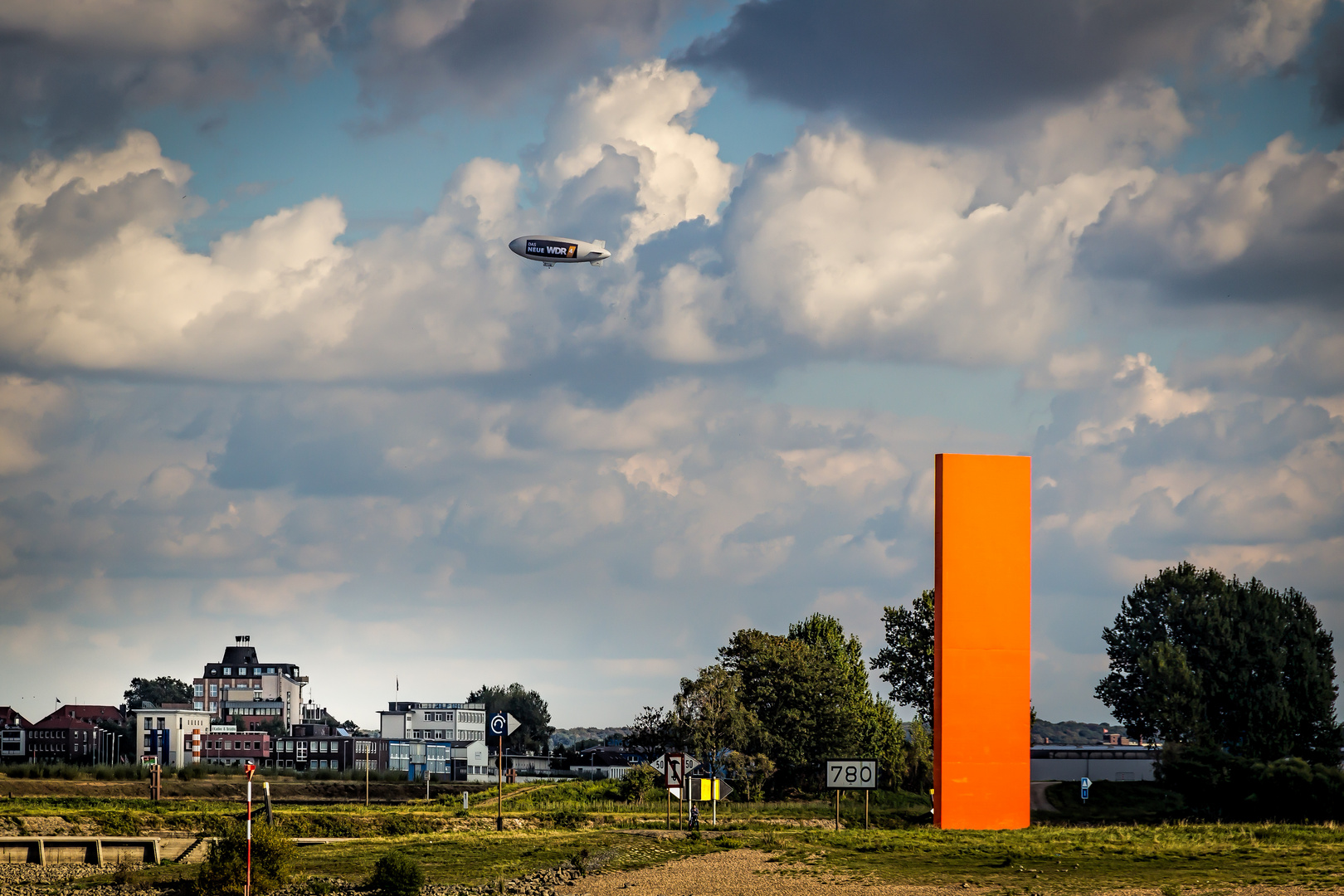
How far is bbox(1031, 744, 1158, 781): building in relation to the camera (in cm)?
9631

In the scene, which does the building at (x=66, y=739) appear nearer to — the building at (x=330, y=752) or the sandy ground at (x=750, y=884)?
the building at (x=330, y=752)

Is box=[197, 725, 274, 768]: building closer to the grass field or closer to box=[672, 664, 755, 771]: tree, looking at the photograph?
box=[672, 664, 755, 771]: tree

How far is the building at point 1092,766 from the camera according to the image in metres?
96.3

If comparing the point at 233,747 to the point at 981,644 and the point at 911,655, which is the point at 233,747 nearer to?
the point at 911,655

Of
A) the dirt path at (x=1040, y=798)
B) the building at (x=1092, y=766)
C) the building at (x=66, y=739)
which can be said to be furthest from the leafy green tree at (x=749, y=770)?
the building at (x=66, y=739)

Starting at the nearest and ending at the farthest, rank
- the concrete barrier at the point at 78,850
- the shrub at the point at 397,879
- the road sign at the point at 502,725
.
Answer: the shrub at the point at 397,879
the concrete barrier at the point at 78,850
the road sign at the point at 502,725

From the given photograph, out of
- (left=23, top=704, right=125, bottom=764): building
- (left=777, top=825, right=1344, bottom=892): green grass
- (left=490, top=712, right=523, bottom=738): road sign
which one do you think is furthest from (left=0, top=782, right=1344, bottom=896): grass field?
(left=23, top=704, right=125, bottom=764): building

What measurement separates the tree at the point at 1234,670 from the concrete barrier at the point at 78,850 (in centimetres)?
6616

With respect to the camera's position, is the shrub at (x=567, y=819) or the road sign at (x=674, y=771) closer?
the road sign at (x=674, y=771)

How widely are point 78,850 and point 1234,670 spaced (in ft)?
247

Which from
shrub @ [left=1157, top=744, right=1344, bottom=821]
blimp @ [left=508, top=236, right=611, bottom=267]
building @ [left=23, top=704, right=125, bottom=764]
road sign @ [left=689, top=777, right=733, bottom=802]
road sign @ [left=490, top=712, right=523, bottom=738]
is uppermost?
blimp @ [left=508, top=236, right=611, bottom=267]

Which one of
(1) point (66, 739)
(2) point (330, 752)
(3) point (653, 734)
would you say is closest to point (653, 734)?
(3) point (653, 734)

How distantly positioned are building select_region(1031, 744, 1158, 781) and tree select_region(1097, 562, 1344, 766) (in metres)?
3.25

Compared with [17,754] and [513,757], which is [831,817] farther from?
[17,754]
